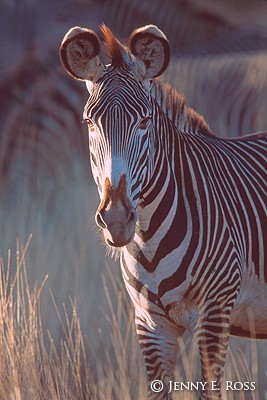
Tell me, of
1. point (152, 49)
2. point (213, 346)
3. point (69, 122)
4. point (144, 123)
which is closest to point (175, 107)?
point (152, 49)

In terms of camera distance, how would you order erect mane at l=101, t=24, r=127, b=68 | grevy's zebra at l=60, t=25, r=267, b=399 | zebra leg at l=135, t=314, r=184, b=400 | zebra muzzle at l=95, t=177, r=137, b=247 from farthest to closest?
zebra leg at l=135, t=314, r=184, b=400, erect mane at l=101, t=24, r=127, b=68, grevy's zebra at l=60, t=25, r=267, b=399, zebra muzzle at l=95, t=177, r=137, b=247

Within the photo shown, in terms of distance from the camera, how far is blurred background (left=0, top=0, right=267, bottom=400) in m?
7.88

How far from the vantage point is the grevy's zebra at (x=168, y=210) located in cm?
414

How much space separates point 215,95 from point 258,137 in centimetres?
391

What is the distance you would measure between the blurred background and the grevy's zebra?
1716 mm

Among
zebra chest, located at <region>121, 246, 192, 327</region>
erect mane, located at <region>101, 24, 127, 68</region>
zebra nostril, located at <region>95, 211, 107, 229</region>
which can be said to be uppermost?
erect mane, located at <region>101, 24, 127, 68</region>

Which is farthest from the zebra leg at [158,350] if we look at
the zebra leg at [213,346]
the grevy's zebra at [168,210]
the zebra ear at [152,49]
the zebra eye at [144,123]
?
the zebra ear at [152,49]

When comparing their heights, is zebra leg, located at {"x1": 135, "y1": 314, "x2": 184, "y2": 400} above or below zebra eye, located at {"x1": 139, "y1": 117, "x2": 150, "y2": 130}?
below

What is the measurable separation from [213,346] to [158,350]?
0.35 metres

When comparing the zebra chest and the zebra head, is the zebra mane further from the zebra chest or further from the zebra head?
the zebra chest

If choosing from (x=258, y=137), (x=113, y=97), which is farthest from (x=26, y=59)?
(x=113, y=97)

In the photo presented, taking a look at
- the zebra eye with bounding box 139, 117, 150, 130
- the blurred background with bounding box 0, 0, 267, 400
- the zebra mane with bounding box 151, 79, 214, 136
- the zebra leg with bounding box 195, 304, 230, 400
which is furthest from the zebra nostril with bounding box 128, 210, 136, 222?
the blurred background with bounding box 0, 0, 267, 400

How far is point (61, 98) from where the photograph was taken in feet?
36.0

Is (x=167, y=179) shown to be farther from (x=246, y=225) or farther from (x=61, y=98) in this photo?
(x=61, y=98)
